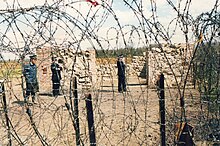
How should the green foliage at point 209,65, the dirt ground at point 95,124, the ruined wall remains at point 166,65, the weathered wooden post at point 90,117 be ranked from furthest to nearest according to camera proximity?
1. the ruined wall remains at point 166,65
2. the green foliage at point 209,65
3. the dirt ground at point 95,124
4. the weathered wooden post at point 90,117

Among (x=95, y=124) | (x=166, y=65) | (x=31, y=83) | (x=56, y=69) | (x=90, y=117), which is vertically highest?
(x=56, y=69)

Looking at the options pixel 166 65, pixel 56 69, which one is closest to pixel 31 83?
pixel 56 69

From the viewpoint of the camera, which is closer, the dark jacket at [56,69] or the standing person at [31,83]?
the dark jacket at [56,69]

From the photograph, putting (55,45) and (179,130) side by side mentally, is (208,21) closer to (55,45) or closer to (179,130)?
(179,130)

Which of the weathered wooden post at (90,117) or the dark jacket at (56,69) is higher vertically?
the dark jacket at (56,69)

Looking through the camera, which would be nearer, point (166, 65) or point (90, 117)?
point (90, 117)

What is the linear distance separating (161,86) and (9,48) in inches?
51.3

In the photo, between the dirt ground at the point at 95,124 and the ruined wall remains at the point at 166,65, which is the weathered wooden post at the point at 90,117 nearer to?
the dirt ground at the point at 95,124

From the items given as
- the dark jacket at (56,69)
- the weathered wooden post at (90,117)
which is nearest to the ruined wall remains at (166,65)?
the weathered wooden post at (90,117)

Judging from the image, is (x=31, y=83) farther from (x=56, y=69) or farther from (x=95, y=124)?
(x=95, y=124)

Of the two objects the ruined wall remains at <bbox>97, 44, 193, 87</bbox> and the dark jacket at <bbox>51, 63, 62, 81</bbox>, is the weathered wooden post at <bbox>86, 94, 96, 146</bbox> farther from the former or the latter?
the dark jacket at <bbox>51, 63, 62, 81</bbox>

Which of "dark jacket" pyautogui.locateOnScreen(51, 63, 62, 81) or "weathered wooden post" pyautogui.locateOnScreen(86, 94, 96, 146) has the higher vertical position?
"dark jacket" pyautogui.locateOnScreen(51, 63, 62, 81)

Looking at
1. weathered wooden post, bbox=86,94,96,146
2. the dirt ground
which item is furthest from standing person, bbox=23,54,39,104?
weathered wooden post, bbox=86,94,96,146

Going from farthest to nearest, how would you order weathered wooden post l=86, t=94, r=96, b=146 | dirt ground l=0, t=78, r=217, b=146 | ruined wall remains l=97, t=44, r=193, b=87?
1. ruined wall remains l=97, t=44, r=193, b=87
2. dirt ground l=0, t=78, r=217, b=146
3. weathered wooden post l=86, t=94, r=96, b=146
